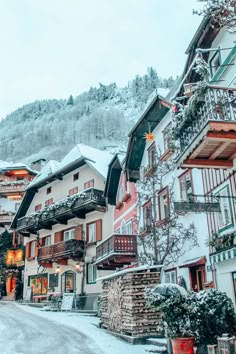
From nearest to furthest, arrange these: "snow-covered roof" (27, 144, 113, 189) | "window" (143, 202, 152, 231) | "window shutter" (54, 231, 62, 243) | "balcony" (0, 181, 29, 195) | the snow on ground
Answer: the snow on ground < "window" (143, 202, 152, 231) < "snow-covered roof" (27, 144, 113, 189) < "window shutter" (54, 231, 62, 243) < "balcony" (0, 181, 29, 195)

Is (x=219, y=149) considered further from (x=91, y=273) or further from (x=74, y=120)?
(x=74, y=120)

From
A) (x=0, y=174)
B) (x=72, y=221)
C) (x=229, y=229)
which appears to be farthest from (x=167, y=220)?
(x=0, y=174)

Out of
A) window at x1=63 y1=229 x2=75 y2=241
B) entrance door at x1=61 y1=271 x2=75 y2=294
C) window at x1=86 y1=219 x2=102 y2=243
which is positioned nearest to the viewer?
window at x1=86 y1=219 x2=102 y2=243

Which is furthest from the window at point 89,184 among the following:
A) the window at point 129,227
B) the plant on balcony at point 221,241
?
the plant on balcony at point 221,241

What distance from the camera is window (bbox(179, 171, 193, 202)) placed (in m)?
14.6

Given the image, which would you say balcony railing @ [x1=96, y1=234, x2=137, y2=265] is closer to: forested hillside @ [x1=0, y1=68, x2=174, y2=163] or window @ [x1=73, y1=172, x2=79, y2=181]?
window @ [x1=73, y1=172, x2=79, y2=181]

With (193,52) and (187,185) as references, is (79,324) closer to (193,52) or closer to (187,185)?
(187,185)

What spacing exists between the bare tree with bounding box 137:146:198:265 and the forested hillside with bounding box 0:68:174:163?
88483 millimetres

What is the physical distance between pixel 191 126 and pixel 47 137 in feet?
394

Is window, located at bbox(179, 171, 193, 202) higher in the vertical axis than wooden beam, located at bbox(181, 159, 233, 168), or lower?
higher

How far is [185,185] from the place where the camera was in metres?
15.1

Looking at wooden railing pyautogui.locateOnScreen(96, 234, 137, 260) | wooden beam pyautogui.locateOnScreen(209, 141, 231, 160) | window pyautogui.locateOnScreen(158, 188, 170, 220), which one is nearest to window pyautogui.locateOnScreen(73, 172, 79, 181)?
wooden railing pyautogui.locateOnScreen(96, 234, 137, 260)

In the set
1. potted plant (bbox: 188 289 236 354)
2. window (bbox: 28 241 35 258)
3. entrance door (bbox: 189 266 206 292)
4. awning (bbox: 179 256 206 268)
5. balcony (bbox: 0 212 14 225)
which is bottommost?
potted plant (bbox: 188 289 236 354)

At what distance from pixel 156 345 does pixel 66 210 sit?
699 inches
